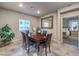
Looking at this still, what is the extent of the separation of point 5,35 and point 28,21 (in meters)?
0.63

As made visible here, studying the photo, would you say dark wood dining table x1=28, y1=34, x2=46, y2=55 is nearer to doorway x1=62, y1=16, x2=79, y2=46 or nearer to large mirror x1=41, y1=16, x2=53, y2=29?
large mirror x1=41, y1=16, x2=53, y2=29

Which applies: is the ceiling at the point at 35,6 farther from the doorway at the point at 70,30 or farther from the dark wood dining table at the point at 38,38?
the dark wood dining table at the point at 38,38

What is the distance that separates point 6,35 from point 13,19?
411 millimetres

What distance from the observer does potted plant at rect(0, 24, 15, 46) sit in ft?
8.40

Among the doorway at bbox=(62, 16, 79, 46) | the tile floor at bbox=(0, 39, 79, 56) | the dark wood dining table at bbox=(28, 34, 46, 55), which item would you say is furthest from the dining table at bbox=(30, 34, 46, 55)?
the doorway at bbox=(62, 16, 79, 46)

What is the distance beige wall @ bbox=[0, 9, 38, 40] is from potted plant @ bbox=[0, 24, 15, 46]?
0.08 meters

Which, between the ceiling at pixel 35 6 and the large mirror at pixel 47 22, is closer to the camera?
the ceiling at pixel 35 6

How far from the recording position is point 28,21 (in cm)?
263

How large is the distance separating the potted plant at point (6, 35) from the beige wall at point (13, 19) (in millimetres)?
83

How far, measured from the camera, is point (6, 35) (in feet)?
8.61

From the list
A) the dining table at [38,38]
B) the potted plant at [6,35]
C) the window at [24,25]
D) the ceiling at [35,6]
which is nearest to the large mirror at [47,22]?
the ceiling at [35,6]

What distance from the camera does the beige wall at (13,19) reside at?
2553mm

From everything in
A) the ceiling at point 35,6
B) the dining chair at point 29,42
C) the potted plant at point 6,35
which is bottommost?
the dining chair at point 29,42

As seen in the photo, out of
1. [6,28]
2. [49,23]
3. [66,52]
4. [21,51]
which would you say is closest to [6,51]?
[21,51]
